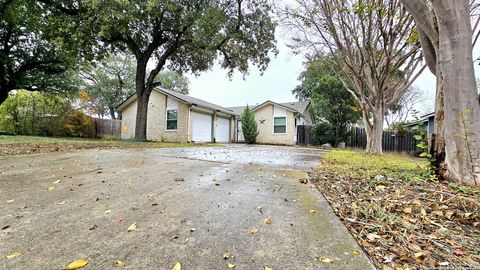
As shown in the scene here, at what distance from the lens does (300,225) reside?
192cm

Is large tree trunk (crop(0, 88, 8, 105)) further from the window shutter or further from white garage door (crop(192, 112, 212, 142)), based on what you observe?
the window shutter

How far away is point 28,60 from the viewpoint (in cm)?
1350

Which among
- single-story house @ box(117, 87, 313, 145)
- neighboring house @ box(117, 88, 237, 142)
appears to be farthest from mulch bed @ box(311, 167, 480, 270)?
single-story house @ box(117, 87, 313, 145)

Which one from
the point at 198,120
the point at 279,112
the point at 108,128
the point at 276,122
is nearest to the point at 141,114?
the point at 198,120

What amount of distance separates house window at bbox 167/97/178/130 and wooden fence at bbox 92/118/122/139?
5482mm

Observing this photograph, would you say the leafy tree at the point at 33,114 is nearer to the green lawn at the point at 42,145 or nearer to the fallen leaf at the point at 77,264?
the green lawn at the point at 42,145

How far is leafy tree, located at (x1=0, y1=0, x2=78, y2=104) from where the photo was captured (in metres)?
12.4

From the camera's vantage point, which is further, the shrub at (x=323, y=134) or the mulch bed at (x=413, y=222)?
the shrub at (x=323, y=134)

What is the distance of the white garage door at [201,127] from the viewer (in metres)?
15.2

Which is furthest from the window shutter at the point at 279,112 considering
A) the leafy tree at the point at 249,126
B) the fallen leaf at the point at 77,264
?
the fallen leaf at the point at 77,264

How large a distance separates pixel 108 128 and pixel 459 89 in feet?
Answer: 67.1

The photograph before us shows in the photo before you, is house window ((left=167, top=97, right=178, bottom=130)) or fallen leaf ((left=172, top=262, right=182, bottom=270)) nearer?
fallen leaf ((left=172, top=262, right=182, bottom=270))

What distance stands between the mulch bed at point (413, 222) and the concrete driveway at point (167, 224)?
0.18 m

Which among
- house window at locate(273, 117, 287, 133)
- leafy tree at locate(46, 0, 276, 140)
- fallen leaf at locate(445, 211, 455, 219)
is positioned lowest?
fallen leaf at locate(445, 211, 455, 219)
